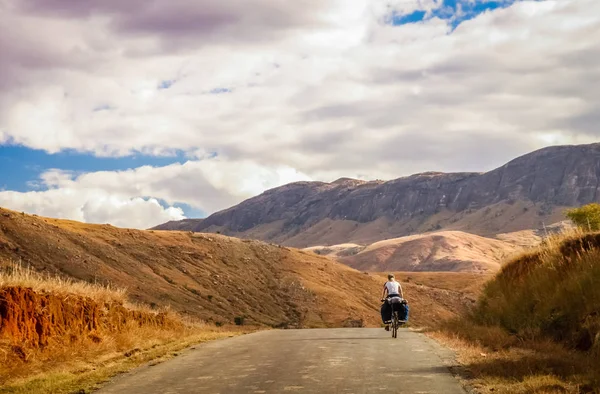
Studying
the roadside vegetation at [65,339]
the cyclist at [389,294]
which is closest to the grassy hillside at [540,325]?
the cyclist at [389,294]

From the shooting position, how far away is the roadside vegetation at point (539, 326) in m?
11.0

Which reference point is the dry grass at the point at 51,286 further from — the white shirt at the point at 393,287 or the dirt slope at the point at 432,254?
the dirt slope at the point at 432,254

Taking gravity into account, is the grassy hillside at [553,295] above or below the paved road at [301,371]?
above

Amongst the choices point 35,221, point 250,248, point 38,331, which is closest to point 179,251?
point 250,248

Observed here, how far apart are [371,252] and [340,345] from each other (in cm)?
16947

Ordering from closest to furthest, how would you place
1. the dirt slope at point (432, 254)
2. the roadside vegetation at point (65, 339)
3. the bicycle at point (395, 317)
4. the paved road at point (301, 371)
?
the paved road at point (301, 371), the roadside vegetation at point (65, 339), the bicycle at point (395, 317), the dirt slope at point (432, 254)

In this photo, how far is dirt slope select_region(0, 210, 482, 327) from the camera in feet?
192

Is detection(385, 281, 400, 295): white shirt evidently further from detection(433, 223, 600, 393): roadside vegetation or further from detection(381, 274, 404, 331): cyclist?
detection(433, 223, 600, 393): roadside vegetation

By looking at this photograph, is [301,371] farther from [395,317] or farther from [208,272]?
[208,272]

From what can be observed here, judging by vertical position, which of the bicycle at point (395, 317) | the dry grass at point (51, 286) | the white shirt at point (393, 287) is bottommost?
the bicycle at point (395, 317)

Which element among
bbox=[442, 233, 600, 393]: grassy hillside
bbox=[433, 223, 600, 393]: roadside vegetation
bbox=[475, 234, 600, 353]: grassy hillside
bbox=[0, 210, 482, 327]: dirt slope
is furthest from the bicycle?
bbox=[0, 210, 482, 327]: dirt slope

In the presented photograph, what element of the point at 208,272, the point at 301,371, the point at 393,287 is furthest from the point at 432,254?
the point at 301,371

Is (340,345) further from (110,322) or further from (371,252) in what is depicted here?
(371,252)

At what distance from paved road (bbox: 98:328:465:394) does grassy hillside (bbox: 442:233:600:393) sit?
3.20 ft
